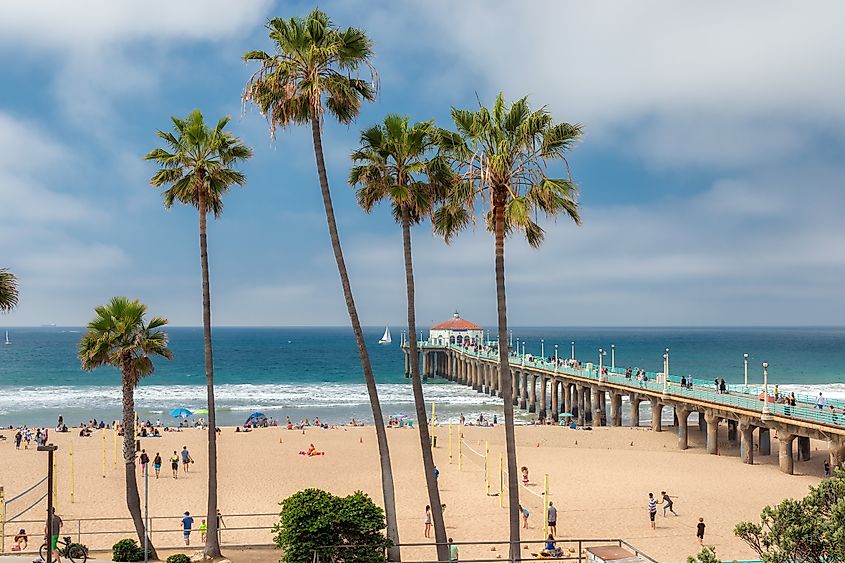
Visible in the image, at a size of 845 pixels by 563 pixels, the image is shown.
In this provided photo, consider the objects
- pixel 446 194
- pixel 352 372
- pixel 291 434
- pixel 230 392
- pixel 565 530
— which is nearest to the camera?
pixel 446 194

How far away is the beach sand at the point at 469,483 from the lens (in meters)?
21.0

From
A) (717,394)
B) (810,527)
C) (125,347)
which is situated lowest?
(717,394)

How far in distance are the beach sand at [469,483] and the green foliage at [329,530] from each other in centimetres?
599

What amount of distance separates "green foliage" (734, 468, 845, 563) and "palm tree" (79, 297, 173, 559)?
13494 mm

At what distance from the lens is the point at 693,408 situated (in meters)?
35.5

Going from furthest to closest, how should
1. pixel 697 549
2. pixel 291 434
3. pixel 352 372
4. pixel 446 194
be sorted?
1. pixel 352 372
2. pixel 291 434
3. pixel 697 549
4. pixel 446 194

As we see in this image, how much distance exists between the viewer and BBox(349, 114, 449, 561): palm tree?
14211 mm

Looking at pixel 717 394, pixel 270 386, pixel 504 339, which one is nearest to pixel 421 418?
pixel 504 339

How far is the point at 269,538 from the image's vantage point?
19719mm

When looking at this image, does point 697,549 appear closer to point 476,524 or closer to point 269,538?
point 476,524

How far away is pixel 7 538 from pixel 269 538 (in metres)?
7.12

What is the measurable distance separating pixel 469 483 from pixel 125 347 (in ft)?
49.7

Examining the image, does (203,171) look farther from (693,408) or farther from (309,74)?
(693,408)

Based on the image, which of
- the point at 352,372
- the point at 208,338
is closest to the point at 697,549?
the point at 208,338
